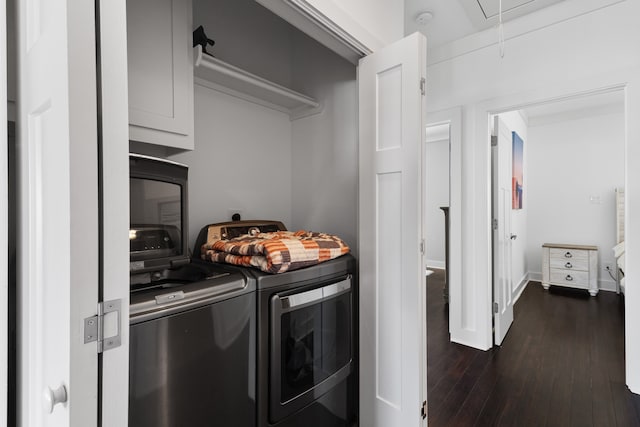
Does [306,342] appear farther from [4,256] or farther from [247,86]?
[247,86]

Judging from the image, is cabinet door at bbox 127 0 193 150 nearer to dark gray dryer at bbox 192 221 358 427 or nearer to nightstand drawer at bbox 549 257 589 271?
dark gray dryer at bbox 192 221 358 427

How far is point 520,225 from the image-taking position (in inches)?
167

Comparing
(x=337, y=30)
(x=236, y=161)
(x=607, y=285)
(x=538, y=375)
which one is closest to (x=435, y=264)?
(x=607, y=285)

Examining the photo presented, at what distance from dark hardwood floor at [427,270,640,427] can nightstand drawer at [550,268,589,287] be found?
86 cm

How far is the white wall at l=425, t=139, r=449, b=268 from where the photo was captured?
5.84 metres

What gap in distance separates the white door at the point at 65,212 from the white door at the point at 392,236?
1.19 meters

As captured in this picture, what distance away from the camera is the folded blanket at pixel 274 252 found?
1204 mm

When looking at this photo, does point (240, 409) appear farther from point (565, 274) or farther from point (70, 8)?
point (565, 274)

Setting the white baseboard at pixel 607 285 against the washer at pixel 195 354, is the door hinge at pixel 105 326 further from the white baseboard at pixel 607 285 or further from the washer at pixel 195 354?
the white baseboard at pixel 607 285

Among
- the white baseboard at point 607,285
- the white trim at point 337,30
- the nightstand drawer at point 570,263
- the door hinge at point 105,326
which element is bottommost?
the white baseboard at point 607,285

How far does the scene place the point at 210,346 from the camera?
3.26ft

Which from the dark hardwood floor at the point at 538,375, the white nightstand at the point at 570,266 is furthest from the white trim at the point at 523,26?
the white nightstand at the point at 570,266

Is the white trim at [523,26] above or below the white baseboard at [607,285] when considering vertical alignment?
above

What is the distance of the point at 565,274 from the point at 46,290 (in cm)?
564
